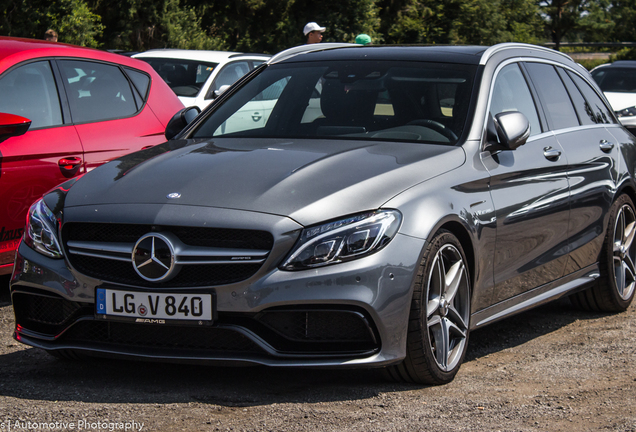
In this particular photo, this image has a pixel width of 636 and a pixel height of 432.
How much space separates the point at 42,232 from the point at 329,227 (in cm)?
138

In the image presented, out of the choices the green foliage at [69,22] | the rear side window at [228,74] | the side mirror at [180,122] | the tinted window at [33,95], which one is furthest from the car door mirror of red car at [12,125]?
the green foliage at [69,22]

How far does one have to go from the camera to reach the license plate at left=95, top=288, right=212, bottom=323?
12.4 ft

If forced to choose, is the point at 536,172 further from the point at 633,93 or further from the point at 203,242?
the point at 633,93

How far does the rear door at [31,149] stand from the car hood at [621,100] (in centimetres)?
1144

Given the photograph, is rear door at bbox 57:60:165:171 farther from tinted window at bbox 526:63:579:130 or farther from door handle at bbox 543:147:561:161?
door handle at bbox 543:147:561:161

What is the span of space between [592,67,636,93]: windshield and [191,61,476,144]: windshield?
12533 mm

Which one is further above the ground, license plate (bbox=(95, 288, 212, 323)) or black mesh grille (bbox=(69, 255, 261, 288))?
black mesh grille (bbox=(69, 255, 261, 288))

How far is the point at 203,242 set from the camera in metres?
3.84

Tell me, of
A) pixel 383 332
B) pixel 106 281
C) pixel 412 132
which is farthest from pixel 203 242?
pixel 412 132

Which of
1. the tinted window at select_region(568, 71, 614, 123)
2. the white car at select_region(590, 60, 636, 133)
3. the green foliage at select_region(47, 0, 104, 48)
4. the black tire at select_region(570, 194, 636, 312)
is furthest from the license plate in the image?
the green foliage at select_region(47, 0, 104, 48)

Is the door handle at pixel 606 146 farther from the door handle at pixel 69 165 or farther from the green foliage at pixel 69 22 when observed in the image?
the green foliage at pixel 69 22

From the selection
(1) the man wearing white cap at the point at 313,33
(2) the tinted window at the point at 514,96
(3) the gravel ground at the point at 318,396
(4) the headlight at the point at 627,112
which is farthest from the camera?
(4) the headlight at the point at 627,112

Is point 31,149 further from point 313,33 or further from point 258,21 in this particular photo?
point 258,21

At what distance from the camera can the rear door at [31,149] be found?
5672 millimetres
